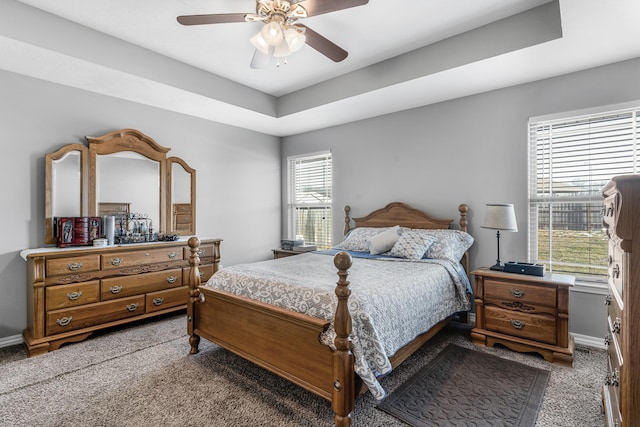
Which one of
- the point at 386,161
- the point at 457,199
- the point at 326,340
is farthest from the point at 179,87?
the point at 457,199

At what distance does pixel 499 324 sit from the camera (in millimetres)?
2797

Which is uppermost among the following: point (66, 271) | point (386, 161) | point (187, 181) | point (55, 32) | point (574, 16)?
point (55, 32)

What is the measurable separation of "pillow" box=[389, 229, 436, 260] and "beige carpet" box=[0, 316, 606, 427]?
0.86 meters

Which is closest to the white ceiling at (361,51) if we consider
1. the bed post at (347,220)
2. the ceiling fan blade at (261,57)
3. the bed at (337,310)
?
the ceiling fan blade at (261,57)

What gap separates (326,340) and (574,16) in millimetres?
2647

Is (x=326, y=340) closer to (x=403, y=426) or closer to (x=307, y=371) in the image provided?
(x=307, y=371)

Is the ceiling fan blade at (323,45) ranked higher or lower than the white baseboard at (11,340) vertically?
higher

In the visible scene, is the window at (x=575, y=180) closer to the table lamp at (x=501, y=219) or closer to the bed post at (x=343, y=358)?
the table lamp at (x=501, y=219)

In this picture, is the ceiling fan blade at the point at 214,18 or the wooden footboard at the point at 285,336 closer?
the wooden footboard at the point at 285,336

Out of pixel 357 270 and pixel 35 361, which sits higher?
pixel 357 270

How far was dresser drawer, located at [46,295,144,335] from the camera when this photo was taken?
2.81m

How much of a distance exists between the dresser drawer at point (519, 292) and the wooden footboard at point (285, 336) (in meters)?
1.75

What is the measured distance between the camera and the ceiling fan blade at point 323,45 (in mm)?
2270

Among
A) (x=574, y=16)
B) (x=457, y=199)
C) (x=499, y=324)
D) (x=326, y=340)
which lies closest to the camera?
(x=326, y=340)
